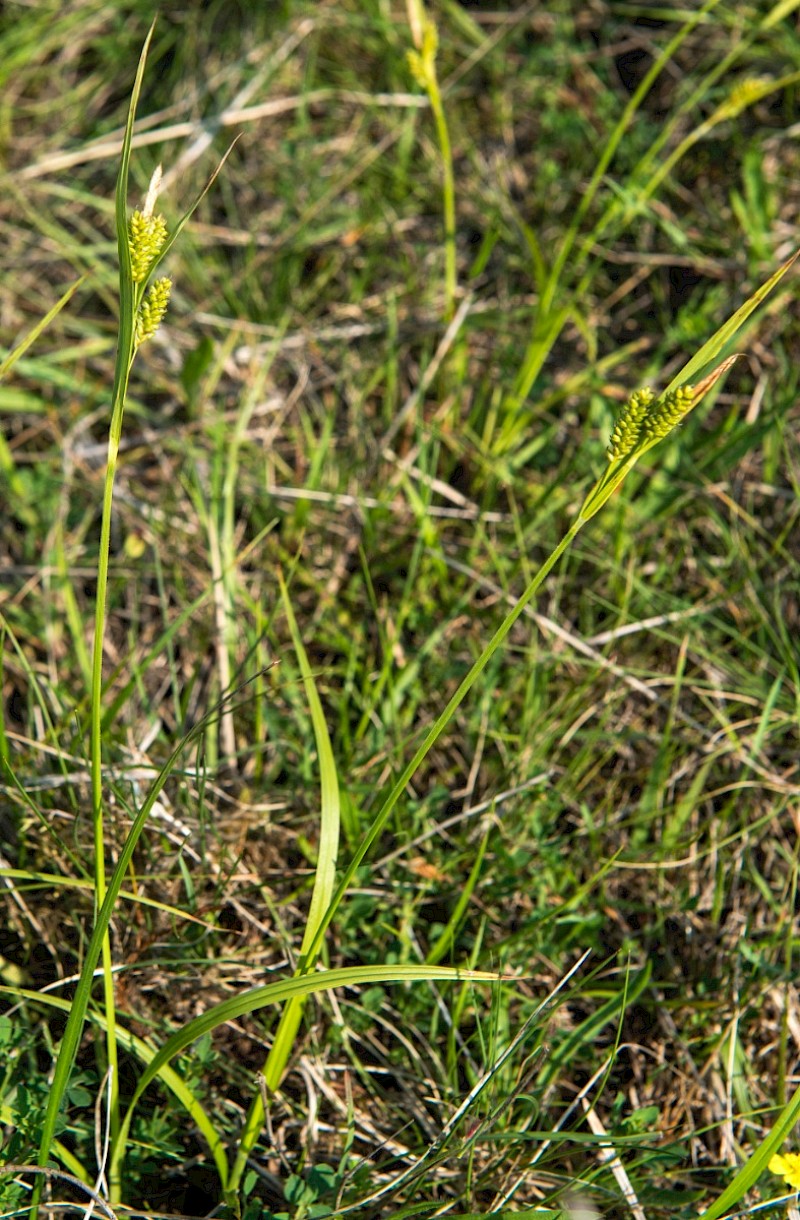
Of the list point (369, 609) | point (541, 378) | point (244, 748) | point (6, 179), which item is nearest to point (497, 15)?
point (541, 378)

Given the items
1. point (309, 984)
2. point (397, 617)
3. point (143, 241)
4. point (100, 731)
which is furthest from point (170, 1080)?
point (143, 241)

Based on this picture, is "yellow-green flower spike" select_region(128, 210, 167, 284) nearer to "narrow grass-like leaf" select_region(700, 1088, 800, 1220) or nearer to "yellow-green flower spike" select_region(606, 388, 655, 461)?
"yellow-green flower spike" select_region(606, 388, 655, 461)

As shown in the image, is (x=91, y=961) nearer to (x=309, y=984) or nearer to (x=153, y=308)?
(x=309, y=984)

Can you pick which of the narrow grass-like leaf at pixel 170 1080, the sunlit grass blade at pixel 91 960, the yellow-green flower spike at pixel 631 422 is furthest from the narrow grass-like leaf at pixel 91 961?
the yellow-green flower spike at pixel 631 422

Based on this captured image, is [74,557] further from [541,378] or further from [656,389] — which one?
[656,389]

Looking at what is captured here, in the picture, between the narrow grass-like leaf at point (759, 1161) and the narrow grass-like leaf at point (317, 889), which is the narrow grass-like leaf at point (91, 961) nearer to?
the narrow grass-like leaf at point (317, 889)

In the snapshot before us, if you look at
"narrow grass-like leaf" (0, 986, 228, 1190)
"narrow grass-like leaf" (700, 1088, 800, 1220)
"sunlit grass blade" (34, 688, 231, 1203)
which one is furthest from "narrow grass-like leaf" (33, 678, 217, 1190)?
"narrow grass-like leaf" (700, 1088, 800, 1220)
